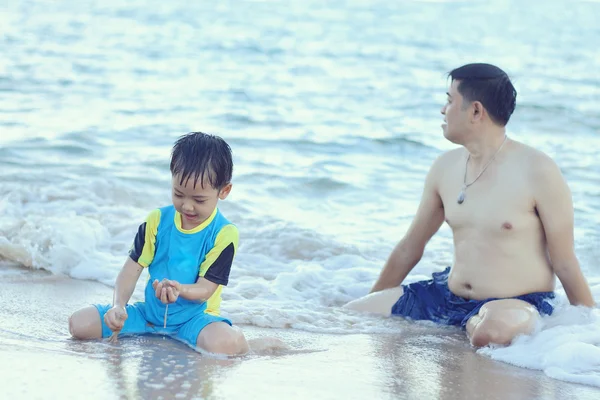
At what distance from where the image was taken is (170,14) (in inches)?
1037

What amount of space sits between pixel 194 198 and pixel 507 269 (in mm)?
1723

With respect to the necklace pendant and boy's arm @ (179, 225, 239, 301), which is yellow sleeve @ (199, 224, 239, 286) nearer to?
boy's arm @ (179, 225, 239, 301)

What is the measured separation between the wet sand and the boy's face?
1.85ft

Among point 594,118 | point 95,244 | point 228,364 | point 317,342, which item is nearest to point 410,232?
point 317,342

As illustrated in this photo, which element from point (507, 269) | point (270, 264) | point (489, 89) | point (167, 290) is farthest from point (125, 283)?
point (270, 264)

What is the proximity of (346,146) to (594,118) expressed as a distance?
4317 millimetres

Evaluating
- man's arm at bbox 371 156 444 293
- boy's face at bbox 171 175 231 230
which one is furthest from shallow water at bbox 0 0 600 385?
boy's face at bbox 171 175 231 230

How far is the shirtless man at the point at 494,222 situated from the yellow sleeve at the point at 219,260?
128 centimetres

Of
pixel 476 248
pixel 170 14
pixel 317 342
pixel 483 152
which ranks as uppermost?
pixel 170 14

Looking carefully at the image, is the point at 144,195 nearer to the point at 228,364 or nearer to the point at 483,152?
the point at 483,152

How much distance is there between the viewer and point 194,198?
354 cm

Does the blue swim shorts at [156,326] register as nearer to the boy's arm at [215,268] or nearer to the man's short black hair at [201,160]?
the boy's arm at [215,268]

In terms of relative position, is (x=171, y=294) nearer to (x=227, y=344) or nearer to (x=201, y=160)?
(x=227, y=344)

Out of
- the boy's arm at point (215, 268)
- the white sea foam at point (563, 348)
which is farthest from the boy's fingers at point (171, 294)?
the white sea foam at point (563, 348)
